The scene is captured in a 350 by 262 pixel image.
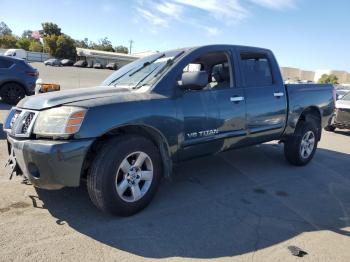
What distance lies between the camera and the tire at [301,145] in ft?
20.4

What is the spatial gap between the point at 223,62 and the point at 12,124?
9.54 ft

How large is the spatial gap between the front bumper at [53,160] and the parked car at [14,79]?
31.6ft

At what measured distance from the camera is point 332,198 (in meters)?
4.96

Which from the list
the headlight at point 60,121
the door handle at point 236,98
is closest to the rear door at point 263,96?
the door handle at point 236,98

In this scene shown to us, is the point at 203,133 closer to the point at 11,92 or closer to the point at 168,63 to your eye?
the point at 168,63

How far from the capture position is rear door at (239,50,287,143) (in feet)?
17.2

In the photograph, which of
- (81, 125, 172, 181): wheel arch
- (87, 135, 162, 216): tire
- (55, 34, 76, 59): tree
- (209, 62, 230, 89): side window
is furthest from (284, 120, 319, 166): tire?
(55, 34, 76, 59): tree

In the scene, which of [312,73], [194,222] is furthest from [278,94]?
[312,73]

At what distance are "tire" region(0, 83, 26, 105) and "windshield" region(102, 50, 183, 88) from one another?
8456 mm

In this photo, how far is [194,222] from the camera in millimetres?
3906

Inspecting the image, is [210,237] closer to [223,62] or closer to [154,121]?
[154,121]

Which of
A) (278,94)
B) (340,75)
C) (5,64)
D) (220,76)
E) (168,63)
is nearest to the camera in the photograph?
(168,63)

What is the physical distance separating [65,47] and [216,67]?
262 ft

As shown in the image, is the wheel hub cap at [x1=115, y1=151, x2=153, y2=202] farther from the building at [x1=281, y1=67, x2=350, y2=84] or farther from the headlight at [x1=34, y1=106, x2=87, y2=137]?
the building at [x1=281, y1=67, x2=350, y2=84]
